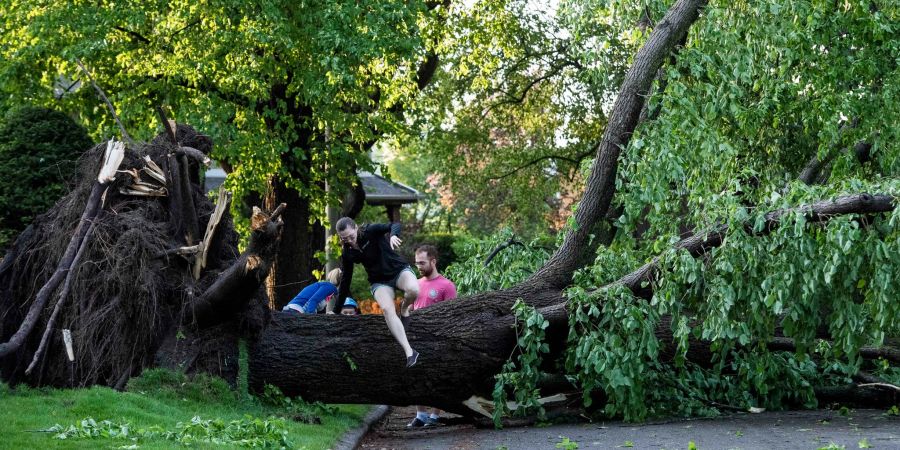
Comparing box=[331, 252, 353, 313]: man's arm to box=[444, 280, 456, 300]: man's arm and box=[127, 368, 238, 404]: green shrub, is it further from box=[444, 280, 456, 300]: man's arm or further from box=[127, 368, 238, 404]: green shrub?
box=[127, 368, 238, 404]: green shrub

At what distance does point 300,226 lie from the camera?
59.5ft

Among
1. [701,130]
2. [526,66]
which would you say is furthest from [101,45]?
[526,66]

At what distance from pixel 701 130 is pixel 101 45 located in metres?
9.13

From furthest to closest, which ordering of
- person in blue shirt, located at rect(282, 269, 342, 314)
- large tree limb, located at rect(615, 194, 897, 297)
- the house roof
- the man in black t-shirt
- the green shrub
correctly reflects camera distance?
1. the house roof
2. person in blue shirt, located at rect(282, 269, 342, 314)
3. the man in black t-shirt
4. the green shrub
5. large tree limb, located at rect(615, 194, 897, 297)

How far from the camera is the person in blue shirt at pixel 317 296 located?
12391 millimetres

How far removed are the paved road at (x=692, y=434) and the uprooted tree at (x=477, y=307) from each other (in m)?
0.35

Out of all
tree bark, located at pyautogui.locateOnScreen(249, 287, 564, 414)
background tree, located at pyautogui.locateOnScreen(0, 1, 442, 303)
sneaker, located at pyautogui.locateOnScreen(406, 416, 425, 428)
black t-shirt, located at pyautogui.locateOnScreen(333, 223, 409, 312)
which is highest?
background tree, located at pyautogui.locateOnScreen(0, 1, 442, 303)

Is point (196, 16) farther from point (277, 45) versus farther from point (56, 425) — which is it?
point (56, 425)

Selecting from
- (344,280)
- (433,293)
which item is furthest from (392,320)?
(433,293)

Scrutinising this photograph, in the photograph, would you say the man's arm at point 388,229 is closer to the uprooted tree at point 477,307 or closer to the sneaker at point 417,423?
the uprooted tree at point 477,307

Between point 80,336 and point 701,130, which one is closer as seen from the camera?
point 80,336

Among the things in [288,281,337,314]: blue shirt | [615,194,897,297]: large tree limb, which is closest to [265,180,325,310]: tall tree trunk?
[288,281,337,314]: blue shirt

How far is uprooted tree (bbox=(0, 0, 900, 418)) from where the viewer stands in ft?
30.4

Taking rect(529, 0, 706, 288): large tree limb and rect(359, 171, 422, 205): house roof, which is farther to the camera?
rect(359, 171, 422, 205): house roof
